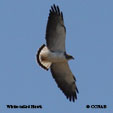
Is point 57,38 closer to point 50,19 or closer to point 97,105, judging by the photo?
point 50,19

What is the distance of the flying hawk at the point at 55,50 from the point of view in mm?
26484

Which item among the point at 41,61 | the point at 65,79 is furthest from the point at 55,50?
the point at 65,79

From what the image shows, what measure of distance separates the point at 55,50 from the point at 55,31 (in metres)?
0.58

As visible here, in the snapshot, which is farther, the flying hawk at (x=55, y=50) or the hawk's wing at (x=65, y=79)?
the hawk's wing at (x=65, y=79)

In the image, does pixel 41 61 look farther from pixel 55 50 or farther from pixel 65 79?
pixel 65 79

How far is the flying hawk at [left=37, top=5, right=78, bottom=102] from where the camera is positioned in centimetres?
2648

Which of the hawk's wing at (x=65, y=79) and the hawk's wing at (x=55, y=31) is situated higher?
the hawk's wing at (x=55, y=31)

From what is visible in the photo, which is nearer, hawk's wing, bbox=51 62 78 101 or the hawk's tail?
A: the hawk's tail

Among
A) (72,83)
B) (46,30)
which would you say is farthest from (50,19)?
(72,83)

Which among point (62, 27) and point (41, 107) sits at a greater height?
point (62, 27)

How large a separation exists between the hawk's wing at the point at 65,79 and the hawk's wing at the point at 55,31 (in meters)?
0.57

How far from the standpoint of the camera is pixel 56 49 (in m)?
26.8

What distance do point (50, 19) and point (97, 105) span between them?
2.81 m

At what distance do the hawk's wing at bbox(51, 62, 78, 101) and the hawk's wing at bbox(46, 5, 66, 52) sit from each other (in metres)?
0.57
